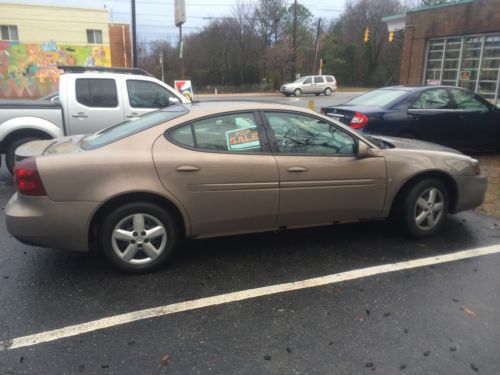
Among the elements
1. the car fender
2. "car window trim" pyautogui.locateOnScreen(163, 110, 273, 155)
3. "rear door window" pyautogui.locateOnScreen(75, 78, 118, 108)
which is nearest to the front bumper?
"car window trim" pyautogui.locateOnScreen(163, 110, 273, 155)

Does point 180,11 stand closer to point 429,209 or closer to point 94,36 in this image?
point 429,209

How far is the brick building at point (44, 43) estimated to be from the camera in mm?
33094

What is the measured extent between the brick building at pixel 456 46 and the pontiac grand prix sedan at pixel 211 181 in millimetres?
12091

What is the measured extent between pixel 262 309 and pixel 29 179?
2.11m

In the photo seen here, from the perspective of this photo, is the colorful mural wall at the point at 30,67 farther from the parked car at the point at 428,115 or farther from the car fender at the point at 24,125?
the parked car at the point at 428,115

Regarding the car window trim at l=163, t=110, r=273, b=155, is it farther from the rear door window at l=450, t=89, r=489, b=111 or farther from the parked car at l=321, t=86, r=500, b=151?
the rear door window at l=450, t=89, r=489, b=111


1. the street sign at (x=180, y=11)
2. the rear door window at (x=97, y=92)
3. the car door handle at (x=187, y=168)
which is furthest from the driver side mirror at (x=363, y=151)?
the street sign at (x=180, y=11)

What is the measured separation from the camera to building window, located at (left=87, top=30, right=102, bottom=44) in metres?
37.0

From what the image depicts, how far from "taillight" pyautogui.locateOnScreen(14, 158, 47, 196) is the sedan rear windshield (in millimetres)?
495

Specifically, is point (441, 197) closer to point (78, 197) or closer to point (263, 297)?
point (263, 297)

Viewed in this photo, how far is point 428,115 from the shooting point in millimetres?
8203

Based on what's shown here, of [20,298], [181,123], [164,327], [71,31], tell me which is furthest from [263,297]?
[71,31]

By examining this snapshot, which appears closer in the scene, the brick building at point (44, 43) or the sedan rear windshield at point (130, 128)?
the sedan rear windshield at point (130, 128)

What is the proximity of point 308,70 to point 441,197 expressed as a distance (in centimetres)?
5719
